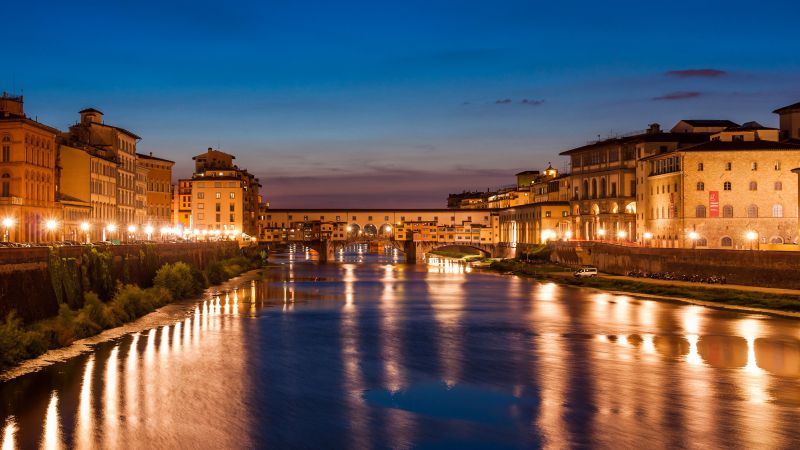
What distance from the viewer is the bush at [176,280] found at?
175 feet

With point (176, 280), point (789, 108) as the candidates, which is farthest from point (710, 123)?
point (176, 280)

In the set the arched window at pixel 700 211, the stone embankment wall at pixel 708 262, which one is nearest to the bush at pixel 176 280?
the stone embankment wall at pixel 708 262

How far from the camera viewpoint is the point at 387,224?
159 meters

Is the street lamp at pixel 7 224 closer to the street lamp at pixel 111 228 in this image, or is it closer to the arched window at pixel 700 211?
the street lamp at pixel 111 228

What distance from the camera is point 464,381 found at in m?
28.5

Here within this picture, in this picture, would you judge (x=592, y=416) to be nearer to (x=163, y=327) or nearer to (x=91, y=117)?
(x=163, y=327)

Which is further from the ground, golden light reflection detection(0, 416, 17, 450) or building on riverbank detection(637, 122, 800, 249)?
building on riverbank detection(637, 122, 800, 249)

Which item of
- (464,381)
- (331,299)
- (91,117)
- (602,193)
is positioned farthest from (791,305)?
(91,117)

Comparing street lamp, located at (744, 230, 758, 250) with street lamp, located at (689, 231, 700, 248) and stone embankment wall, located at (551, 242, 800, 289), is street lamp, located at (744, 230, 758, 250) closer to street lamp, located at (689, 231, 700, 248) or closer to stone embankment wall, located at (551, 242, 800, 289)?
street lamp, located at (689, 231, 700, 248)

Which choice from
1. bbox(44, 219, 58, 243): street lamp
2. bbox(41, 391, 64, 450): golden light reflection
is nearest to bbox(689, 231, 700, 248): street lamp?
bbox(44, 219, 58, 243): street lamp

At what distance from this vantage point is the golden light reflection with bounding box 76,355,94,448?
2038cm

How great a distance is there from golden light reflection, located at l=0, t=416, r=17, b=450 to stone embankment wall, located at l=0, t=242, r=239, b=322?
29.1 ft

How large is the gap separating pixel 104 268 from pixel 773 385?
30.8 m

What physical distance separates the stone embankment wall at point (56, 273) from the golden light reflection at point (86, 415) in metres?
5.19
